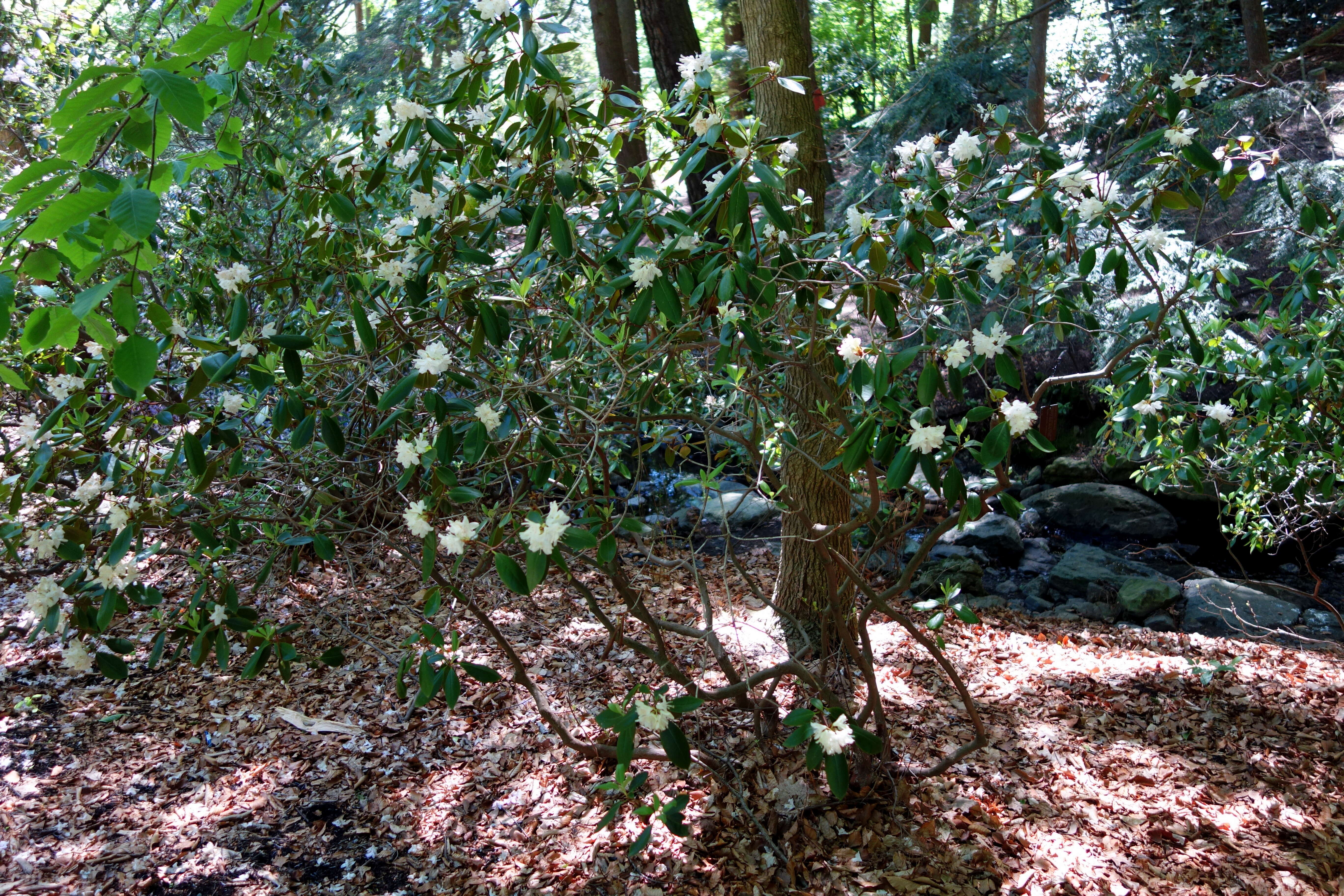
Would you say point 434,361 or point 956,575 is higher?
point 434,361

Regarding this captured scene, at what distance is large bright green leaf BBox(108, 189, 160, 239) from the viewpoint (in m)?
1.03

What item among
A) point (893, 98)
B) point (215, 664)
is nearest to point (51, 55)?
point (215, 664)

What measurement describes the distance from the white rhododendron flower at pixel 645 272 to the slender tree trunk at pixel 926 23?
9.66 metres

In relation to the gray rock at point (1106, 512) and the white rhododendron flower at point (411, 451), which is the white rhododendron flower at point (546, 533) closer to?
the white rhododendron flower at point (411, 451)

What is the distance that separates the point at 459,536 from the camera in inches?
58.7

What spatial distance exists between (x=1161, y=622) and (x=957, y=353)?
13.3 feet

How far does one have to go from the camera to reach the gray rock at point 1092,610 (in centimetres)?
477

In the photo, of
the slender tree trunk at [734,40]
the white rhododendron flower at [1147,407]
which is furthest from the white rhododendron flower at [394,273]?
the white rhododendron flower at [1147,407]

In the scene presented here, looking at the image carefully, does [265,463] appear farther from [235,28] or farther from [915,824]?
[915,824]

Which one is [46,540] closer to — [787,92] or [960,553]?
[787,92]

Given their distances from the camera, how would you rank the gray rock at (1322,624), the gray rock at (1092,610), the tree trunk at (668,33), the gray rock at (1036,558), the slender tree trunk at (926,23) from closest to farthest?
1. the gray rock at (1322,624)
2. the gray rock at (1092,610)
3. the gray rock at (1036,558)
4. the tree trunk at (668,33)
5. the slender tree trunk at (926,23)

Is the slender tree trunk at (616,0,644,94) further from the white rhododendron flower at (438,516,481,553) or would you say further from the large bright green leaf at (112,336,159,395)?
the large bright green leaf at (112,336,159,395)

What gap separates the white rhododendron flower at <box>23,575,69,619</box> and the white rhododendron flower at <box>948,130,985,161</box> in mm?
2081

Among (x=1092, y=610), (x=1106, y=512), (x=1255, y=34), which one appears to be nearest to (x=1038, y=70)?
(x=1255, y=34)
